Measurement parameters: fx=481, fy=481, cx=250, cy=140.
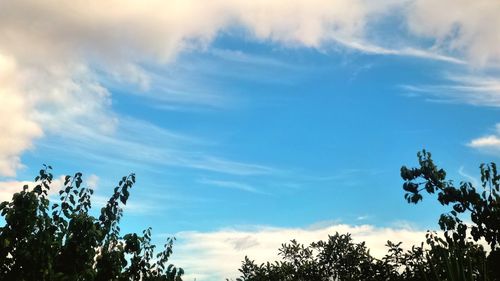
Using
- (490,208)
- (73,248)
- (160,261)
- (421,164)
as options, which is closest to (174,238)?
(160,261)

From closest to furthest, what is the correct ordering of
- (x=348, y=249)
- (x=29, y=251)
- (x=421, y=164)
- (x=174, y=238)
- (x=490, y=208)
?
1. (x=29, y=251)
2. (x=490, y=208)
3. (x=421, y=164)
4. (x=174, y=238)
5. (x=348, y=249)

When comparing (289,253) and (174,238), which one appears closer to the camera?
(174,238)

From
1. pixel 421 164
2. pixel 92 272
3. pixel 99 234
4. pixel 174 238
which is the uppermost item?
pixel 421 164

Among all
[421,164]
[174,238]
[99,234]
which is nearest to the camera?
[99,234]

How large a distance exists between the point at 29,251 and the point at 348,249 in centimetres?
1227

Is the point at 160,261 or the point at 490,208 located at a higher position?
the point at 490,208

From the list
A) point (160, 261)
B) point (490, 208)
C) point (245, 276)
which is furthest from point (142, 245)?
point (245, 276)

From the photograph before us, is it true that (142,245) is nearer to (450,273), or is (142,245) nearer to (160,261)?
(160,261)

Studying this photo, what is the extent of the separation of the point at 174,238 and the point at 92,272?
4431 mm

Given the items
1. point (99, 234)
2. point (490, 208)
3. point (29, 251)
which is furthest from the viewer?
point (490, 208)

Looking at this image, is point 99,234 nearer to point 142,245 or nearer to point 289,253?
point 142,245

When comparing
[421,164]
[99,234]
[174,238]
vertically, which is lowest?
[99,234]

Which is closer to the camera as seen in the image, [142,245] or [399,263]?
[142,245]

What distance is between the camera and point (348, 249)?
17.2m
